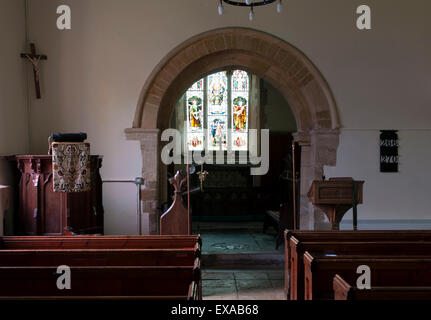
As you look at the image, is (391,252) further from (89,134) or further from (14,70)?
Answer: (14,70)

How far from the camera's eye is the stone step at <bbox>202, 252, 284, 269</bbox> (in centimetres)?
550

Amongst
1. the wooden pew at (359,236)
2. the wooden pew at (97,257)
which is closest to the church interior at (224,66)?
the wooden pew at (359,236)

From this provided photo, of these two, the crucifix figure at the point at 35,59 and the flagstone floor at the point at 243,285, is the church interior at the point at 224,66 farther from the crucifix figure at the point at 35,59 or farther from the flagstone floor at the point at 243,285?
the flagstone floor at the point at 243,285

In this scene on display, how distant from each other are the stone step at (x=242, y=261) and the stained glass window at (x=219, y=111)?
14.3ft

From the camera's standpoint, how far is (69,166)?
4.23m

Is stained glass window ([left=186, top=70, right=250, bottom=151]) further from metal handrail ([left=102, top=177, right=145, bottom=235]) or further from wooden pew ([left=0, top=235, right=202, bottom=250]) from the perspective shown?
wooden pew ([left=0, top=235, right=202, bottom=250])

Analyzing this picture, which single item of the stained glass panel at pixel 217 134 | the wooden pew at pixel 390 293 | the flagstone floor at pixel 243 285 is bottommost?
the flagstone floor at pixel 243 285

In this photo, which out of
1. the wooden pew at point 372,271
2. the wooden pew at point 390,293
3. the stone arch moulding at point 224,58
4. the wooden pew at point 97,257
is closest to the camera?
the wooden pew at point 390,293

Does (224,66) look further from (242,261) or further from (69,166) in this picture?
(69,166)

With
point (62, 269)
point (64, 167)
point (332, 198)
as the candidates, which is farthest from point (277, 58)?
point (62, 269)

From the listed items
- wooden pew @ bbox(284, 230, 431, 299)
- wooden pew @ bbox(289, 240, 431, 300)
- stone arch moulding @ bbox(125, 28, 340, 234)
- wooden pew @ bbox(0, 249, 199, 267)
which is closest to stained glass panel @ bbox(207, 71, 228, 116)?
stone arch moulding @ bbox(125, 28, 340, 234)

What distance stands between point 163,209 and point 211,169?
321cm

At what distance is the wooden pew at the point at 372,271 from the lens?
2346mm

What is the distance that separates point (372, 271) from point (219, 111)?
24.8 ft
